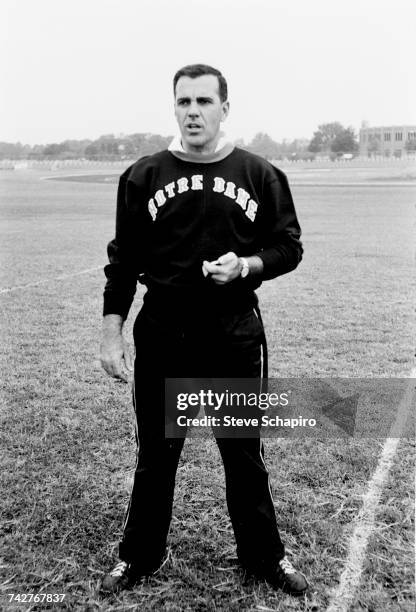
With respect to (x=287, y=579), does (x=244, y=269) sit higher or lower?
higher

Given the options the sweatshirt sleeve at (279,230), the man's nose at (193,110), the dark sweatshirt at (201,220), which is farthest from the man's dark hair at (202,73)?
the sweatshirt sleeve at (279,230)

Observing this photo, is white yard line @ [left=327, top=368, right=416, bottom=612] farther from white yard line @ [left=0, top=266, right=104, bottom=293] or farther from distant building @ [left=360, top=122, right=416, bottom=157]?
distant building @ [left=360, top=122, right=416, bottom=157]

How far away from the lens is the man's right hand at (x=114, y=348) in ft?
9.19

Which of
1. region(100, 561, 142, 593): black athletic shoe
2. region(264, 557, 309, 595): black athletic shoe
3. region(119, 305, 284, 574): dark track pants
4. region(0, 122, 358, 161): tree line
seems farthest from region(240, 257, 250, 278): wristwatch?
region(0, 122, 358, 161): tree line

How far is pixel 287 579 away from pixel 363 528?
677 mm

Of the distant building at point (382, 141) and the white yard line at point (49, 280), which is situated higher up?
the distant building at point (382, 141)

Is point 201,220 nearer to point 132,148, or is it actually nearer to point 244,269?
point 244,269

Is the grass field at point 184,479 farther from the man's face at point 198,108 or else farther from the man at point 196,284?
the man's face at point 198,108

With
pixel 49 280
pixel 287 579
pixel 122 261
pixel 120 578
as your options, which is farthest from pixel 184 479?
pixel 49 280

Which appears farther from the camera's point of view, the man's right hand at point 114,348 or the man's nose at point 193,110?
the man's right hand at point 114,348

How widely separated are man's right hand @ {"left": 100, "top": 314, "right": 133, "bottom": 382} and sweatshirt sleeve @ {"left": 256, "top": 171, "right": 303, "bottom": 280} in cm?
66

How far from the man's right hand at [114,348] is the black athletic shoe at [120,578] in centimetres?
82

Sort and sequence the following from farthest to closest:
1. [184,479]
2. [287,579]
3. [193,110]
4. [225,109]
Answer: [184,479], [287,579], [225,109], [193,110]

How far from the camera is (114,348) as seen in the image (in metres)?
2.81
